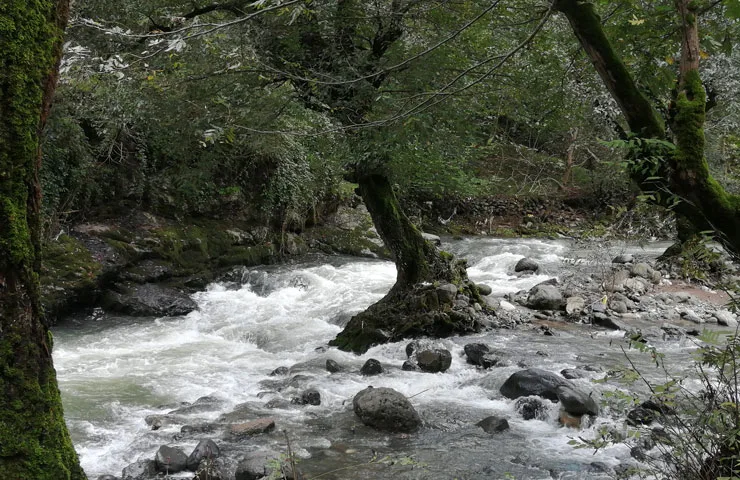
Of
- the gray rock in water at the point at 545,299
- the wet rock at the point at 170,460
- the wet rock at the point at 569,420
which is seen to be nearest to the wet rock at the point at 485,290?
the gray rock in water at the point at 545,299

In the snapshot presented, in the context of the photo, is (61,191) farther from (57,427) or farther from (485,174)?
(485,174)

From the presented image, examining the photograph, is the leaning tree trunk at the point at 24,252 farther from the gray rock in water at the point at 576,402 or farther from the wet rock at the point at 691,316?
the wet rock at the point at 691,316

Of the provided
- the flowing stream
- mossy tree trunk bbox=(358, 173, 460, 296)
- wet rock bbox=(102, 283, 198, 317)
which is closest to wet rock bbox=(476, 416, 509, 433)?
the flowing stream

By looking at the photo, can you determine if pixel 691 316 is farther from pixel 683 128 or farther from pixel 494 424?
pixel 683 128

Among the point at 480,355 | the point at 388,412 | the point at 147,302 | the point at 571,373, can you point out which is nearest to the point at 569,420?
the point at 571,373

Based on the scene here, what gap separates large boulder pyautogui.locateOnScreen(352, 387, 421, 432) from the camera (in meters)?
6.19

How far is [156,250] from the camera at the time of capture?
12484mm

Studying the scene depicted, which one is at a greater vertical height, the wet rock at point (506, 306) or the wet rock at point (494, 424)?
the wet rock at point (506, 306)

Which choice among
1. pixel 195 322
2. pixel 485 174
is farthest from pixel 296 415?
pixel 485 174

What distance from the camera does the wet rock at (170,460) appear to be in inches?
205

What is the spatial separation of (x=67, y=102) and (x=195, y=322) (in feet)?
15.9

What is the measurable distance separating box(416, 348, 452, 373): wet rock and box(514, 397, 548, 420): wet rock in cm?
156

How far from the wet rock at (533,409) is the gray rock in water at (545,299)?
5.04 m

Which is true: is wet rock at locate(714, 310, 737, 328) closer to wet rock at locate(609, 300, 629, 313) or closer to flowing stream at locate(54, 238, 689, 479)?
wet rock at locate(609, 300, 629, 313)
